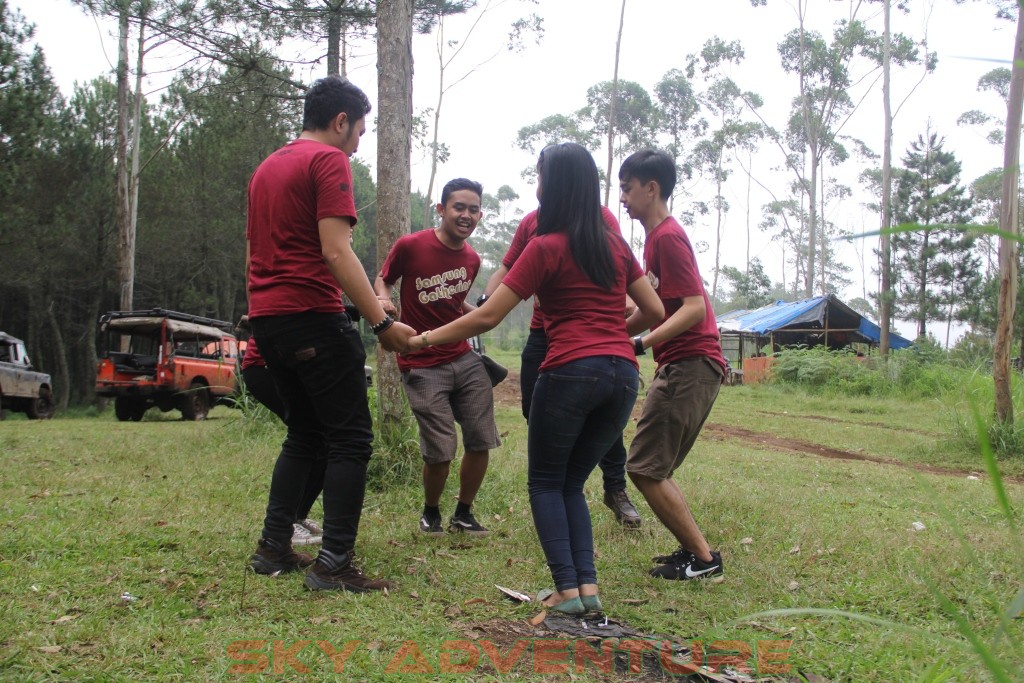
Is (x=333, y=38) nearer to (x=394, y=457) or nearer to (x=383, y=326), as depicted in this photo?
(x=394, y=457)

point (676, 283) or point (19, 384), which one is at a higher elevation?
point (676, 283)

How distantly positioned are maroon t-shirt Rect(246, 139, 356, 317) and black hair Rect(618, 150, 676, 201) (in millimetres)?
1298

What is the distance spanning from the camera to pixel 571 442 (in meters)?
3.02

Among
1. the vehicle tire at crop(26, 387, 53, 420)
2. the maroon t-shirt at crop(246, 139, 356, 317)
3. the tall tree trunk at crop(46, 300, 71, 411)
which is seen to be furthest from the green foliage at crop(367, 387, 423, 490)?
the tall tree trunk at crop(46, 300, 71, 411)

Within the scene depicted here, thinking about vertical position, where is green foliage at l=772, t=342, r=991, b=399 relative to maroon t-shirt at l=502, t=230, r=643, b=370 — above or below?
below

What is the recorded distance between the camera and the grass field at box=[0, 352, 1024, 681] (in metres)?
2.48

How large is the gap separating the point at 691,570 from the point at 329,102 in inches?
98.1

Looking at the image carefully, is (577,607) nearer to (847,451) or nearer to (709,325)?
(709,325)

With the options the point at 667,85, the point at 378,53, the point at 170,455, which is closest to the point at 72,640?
the point at 378,53

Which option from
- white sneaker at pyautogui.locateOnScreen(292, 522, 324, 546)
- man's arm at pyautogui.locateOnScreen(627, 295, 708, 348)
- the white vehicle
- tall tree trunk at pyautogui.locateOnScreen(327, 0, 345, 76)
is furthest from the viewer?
the white vehicle

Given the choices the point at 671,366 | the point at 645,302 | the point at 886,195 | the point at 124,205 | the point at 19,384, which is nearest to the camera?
the point at 645,302

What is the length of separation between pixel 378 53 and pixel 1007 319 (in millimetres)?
7154

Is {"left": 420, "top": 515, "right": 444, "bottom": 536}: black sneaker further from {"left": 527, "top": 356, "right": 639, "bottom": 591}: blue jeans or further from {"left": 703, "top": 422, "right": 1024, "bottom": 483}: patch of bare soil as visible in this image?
{"left": 703, "top": 422, "right": 1024, "bottom": 483}: patch of bare soil

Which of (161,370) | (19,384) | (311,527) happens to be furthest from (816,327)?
(311,527)
